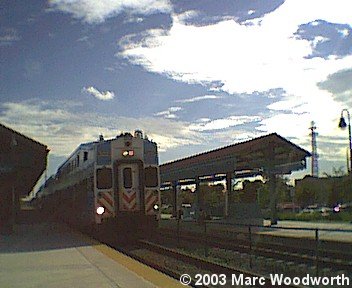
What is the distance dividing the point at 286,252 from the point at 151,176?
24.1 ft

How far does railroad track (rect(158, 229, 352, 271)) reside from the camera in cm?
1227

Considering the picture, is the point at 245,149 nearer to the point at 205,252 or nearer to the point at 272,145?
the point at 272,145

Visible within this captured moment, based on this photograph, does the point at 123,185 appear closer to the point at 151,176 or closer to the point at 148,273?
the point at 151,176

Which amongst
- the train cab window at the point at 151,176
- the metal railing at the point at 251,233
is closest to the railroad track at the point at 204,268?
the metal railing at the point at 251,233

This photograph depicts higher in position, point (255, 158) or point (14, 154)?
point (14, 154)

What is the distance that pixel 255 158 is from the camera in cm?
2961

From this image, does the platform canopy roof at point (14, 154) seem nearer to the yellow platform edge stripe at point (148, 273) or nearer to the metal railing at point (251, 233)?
the metal railing at point (251, 233)

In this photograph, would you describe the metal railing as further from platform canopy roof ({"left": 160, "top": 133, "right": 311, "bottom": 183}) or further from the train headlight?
platform canopy roof ({"left": 160, "top": 133, "right": 311, "bottom": 183})

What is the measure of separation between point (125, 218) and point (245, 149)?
763 cm

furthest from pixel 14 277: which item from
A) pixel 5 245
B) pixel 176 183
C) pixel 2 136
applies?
pixel 176 183

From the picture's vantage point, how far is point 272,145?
27.4m

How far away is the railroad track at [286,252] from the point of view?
1227cm

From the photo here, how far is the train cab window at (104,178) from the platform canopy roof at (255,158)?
7.34m

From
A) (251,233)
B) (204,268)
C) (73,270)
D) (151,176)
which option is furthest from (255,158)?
(73,270)
